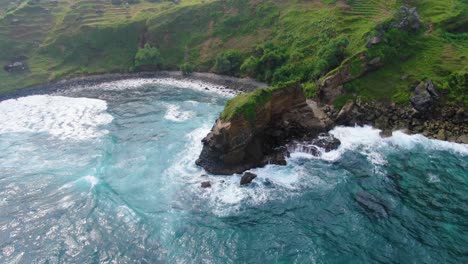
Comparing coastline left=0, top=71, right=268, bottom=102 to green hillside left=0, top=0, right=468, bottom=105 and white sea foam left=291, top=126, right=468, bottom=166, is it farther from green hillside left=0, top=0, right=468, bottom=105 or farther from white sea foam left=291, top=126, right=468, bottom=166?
white sea foam left=291, top=126, right=468, bottom=166

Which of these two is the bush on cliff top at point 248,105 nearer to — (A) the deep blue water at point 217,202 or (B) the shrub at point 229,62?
(A) the deep blue water at point 217,202

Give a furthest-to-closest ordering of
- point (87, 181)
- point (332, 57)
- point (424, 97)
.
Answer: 1. point (332, 57)
2. point (424, 97)
3. point (87, 181)


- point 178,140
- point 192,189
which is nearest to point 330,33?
point 178,140

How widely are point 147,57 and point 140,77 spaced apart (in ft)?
19.8

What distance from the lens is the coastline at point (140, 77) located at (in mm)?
87375

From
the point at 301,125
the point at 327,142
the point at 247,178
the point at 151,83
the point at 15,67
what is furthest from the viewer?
the point at 15,67

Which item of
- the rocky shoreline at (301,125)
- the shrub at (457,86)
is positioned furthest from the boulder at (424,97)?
the shrub at (457,86)

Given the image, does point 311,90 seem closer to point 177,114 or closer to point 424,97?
point 424,97

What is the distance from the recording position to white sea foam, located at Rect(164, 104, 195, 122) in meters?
71.8

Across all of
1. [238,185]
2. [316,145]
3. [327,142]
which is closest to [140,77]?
[316,145]

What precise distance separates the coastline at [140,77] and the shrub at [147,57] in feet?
9.37

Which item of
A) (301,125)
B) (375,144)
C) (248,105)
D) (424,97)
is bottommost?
(375,144)

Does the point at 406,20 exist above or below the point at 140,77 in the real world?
above

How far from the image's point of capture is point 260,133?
5447cm
